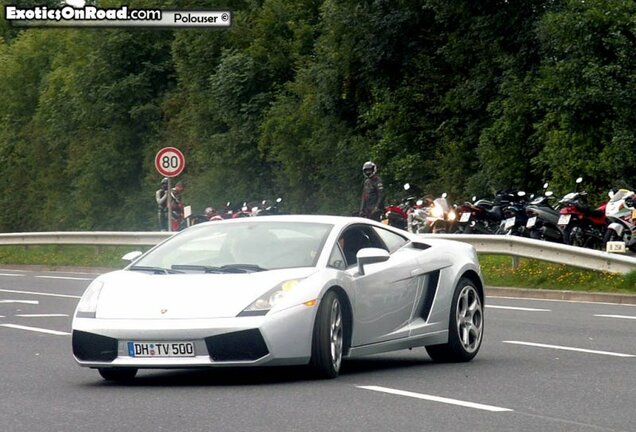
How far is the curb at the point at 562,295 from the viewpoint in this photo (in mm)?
22469

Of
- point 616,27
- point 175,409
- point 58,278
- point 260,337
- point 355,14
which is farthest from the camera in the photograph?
point 355,14

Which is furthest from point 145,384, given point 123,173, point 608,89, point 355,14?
point 123,173

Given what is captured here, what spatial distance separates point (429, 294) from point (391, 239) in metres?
0.54

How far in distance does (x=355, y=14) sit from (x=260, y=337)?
1589 inches

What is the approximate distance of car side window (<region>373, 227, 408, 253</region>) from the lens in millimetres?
13030

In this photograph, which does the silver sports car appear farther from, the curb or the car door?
the curb

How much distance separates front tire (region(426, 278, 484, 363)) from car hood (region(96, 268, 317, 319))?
1.90 m

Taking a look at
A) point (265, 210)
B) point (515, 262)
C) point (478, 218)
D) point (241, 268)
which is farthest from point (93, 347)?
point (265, 210)

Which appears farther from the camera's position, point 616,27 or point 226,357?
point 616,27

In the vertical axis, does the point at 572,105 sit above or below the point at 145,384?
above

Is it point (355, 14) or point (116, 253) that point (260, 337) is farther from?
point (355, 14)

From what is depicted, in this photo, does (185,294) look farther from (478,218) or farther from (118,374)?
(478,218)

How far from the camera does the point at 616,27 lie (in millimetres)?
36500

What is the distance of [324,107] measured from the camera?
55.0 metres
